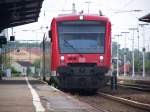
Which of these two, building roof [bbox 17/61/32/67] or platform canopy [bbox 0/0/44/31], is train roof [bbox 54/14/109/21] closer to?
platform canopy [bbox 0/0/44/31]

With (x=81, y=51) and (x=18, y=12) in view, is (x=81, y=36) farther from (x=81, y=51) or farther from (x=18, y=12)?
(x=18, y=12)

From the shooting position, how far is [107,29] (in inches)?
1069

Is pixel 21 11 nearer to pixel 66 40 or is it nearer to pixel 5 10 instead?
pixel 5 10

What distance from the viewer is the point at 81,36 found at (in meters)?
27.0

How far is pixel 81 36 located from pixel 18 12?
2672cm

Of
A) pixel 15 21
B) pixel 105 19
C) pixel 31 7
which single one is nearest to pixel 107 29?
pixel 105 19

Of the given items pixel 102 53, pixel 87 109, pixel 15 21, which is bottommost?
pixel 87 109

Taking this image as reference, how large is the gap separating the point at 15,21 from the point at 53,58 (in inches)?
1305

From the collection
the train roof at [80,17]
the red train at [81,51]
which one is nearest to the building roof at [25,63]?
the train roof at [80,17]

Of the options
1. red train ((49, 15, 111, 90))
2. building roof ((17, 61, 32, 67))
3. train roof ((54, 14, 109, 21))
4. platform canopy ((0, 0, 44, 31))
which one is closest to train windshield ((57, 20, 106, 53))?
red train ((49, 15, 111, 90))

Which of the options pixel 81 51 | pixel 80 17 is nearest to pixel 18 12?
pixel 80 17

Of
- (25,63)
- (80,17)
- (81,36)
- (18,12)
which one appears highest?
(18,12)

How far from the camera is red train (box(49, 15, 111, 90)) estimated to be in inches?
1029

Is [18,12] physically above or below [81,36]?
above
